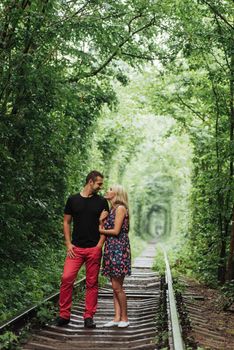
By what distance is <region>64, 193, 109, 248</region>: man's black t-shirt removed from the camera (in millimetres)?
7066

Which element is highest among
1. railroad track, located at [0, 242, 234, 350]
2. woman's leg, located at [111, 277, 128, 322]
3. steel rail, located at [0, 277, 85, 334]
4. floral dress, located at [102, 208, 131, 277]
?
floral dress, located at [102, 208, 131, 277]

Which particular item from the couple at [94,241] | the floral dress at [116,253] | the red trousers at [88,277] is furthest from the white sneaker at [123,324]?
the floral dress at [116,253]

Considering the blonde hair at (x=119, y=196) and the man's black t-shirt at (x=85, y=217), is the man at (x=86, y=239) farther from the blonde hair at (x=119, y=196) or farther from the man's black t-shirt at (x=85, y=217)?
the blonde hair at (x=119, y=196)

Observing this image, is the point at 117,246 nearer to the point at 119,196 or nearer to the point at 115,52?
the point at 119,196

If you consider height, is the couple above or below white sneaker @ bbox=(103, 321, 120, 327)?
above

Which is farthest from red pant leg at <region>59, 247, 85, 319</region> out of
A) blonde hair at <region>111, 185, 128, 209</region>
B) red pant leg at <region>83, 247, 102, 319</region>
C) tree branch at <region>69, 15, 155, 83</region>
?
tree branch at <region>69, 15, 155, 83</region>

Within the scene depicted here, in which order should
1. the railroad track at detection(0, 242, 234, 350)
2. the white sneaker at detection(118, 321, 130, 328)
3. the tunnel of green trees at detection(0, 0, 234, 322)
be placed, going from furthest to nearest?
the tunnel of green trees at detection(0, 0, 234, 322)
the white sneaker at detection(118, 321, 130, 328)
the railroad track at detection(0, 242, 234, 350)

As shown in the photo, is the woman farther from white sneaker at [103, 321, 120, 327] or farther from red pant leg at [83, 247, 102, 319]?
red pant leg at [83, 247, 102, 319]

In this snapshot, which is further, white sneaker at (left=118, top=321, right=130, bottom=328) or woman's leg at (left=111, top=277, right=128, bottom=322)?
woman's leg at (left=111, top=277, right=128, bottom=322)

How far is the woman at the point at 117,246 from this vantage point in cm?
702

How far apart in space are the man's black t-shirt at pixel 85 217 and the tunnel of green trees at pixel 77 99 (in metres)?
1.49

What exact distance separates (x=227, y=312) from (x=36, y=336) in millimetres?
4341

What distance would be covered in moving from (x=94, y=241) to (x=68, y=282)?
656mm

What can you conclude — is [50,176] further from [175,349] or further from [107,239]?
[175,349]
